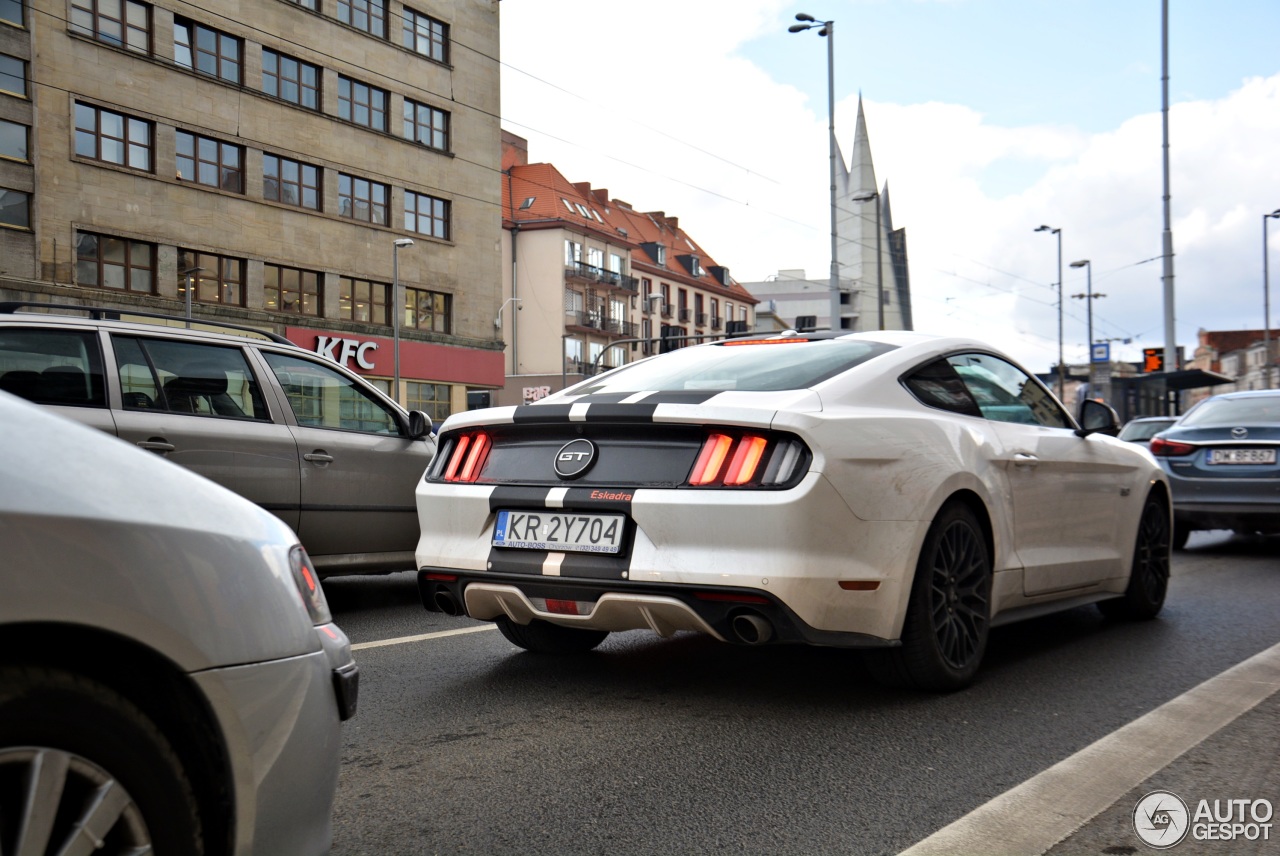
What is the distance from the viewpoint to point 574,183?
77500mm

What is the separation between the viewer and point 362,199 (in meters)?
41.2

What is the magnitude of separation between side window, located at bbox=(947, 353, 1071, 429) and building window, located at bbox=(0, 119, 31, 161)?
1236 inches

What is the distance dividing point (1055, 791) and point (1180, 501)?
8.09 metres

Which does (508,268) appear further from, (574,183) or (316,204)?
(316,204)

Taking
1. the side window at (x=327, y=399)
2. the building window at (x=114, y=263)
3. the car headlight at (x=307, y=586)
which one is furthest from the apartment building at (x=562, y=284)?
the car headlight at (x=307, y=586)

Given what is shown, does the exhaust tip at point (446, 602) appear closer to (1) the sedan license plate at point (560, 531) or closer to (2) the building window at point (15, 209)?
(1) the sedan license plate at point (560, 531)

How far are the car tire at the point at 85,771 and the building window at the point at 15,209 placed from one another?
32928mm

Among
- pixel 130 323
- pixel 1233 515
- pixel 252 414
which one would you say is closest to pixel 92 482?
pixel 130 323

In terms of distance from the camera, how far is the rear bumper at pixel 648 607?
387 cm

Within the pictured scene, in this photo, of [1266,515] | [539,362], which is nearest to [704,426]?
[1266,515]

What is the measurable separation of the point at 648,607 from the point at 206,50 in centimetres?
3605

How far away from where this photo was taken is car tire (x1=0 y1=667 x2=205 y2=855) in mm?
1688

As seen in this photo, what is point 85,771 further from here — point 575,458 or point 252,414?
point 252,414

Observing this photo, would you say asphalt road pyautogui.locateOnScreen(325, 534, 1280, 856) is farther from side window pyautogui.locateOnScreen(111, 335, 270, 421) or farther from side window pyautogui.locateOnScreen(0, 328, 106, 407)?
side window pyautogui.locateOnScreen(0, 328, 106, 407)
